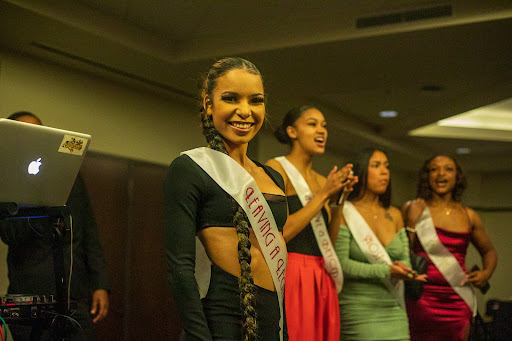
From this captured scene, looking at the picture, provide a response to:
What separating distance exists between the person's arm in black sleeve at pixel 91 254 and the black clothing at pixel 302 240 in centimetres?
89

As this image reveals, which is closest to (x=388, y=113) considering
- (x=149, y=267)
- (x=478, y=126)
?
(x=478, y=126)

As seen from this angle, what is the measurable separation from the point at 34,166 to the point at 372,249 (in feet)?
5.46

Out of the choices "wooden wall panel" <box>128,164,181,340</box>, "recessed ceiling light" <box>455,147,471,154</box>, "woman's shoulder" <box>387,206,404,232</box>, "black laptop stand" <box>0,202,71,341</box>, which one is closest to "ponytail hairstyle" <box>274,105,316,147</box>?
"woman's shoulder" <box>387,206,404,232</box>

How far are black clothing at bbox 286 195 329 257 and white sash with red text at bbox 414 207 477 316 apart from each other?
3.17ft

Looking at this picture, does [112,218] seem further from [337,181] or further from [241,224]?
[241,224]

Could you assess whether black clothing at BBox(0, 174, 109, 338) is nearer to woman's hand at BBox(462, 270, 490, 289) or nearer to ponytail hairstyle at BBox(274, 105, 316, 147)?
ponytail hairstyle at BBox(274, 105, 316, 147)

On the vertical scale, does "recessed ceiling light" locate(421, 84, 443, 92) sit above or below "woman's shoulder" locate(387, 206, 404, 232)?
above

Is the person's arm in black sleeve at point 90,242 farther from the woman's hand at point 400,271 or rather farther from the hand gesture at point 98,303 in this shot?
the woman's hand at point 400,271

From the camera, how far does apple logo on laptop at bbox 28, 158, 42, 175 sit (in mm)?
2014

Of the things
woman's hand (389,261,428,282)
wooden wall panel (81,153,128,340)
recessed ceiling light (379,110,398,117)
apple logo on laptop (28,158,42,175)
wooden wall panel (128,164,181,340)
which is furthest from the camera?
recessed ceiling light (379,110,398,117)

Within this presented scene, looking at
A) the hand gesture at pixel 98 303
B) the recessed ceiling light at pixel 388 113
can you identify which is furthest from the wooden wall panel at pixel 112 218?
the recessed ceiling light at pixel 388 113

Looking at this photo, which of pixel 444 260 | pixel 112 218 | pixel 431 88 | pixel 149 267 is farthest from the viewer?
pixel 431 88

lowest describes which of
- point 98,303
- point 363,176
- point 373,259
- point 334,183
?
point 98,303

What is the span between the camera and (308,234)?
9.29ft
